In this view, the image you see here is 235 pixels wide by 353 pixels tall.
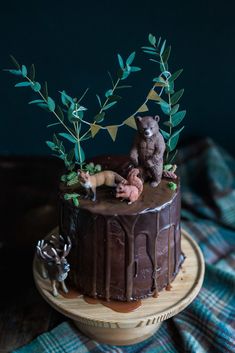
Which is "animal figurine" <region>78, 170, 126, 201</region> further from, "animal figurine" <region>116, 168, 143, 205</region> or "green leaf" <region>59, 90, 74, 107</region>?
"green leaf" <region>59, 90, 74, 107</region>

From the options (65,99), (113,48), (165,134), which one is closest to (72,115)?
(65,99)

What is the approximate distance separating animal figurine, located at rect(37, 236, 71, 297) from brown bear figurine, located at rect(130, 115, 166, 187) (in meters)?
0.29

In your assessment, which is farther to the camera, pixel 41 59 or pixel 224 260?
pixel 41 59

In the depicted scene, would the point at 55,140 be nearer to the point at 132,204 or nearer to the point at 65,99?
the point at 65,99

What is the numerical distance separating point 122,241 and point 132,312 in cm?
21

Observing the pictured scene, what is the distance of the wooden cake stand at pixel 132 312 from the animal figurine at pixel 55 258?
62 millimetres

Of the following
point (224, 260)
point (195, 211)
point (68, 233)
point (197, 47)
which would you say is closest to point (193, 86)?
point (197, 47)

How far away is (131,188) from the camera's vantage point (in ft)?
4.61

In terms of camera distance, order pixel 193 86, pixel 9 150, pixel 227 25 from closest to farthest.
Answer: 1. pixel 227 25
2. pixel 193 86
3. pixel 9 150

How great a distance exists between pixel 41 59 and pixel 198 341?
1.27 meters

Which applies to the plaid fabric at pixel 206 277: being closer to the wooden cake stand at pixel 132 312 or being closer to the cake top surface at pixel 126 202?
the wooden cake stand at pixel 132 312

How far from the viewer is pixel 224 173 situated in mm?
2221

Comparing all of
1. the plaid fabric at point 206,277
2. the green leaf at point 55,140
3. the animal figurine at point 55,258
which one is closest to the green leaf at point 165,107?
the green leaf at point 55,140

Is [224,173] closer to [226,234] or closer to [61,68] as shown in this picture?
[226,234]
